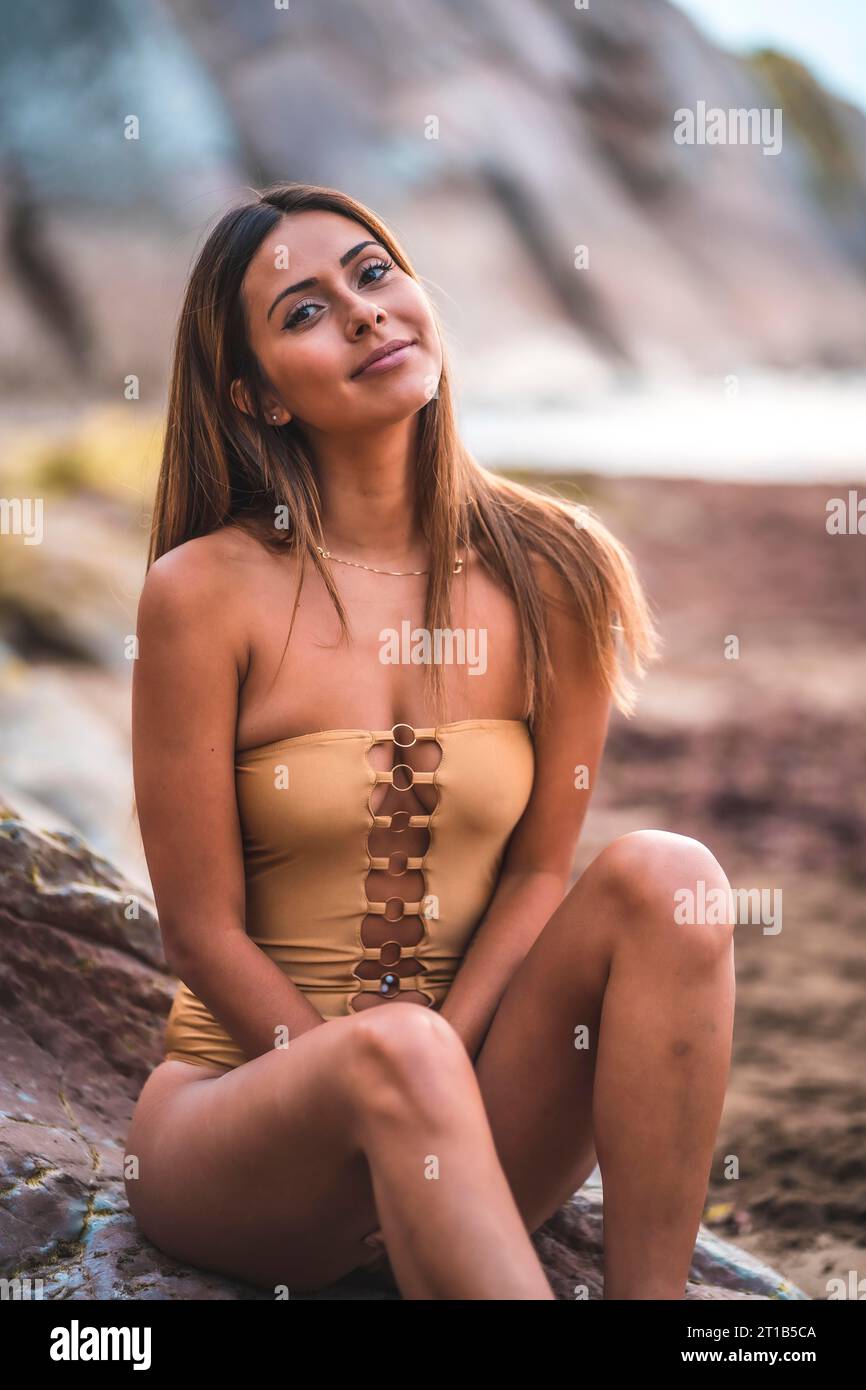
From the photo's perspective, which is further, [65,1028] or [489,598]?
[65,1028]

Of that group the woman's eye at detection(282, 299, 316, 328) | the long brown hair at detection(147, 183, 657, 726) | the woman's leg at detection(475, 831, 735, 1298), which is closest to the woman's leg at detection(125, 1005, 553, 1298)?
the woman's leg at detection(475, 831, 735, 1298)

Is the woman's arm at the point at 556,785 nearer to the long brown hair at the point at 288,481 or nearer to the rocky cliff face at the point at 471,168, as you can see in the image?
the long brown hair at the point at 288,481

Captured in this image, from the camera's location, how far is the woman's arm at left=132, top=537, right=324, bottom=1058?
1.79 meters

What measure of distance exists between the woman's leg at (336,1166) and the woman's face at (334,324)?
849mm

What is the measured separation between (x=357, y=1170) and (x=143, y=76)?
43.3 feet

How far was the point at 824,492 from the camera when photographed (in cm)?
1030

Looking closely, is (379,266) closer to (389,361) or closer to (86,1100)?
(389,361)

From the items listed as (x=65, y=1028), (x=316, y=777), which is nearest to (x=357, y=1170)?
(x=316, y=777)

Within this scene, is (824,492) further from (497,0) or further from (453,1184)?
(453,1184)

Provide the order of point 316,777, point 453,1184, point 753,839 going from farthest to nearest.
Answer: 1. point 753,839
2. point 316,777
3. point 453,1184

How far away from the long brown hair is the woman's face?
32mm

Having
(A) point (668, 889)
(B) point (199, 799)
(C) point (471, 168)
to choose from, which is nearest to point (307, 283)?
(B) point (199, 799)

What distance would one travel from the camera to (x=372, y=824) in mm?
1832

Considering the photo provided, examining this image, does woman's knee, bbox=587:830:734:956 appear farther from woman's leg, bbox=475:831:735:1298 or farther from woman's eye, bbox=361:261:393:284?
woman's eye, bbox=361:261:393:284
